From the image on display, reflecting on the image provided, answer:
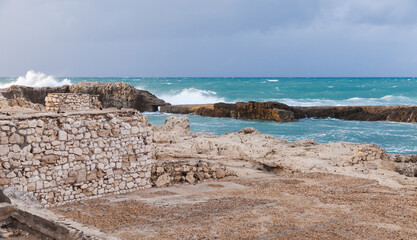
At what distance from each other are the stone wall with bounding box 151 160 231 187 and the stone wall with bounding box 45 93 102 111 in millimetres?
4561

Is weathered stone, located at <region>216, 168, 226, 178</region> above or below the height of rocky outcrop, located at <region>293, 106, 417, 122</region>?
above

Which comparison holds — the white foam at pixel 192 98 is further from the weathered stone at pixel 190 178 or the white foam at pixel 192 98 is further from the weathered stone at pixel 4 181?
the weathered stone at pixel 4 181

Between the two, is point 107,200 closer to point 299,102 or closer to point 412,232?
point 412,232


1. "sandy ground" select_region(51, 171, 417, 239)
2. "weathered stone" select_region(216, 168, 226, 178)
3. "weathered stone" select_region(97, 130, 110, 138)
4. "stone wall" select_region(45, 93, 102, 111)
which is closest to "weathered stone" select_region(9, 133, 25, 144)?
"sandy ground" select_region(51, 171, 417, 239)

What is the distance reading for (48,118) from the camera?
31.6ft

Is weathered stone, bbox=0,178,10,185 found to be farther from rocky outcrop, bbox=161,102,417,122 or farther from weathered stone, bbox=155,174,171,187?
rocky outcrop, bbox=161,102,417,122

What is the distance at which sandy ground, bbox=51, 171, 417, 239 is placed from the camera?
7484 mm

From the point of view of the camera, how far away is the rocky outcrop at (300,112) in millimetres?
40875

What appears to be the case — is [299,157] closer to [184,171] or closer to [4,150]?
[184,171]

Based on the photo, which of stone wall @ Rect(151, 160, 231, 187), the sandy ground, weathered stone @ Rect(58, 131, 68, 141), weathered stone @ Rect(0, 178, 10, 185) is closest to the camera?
the sandy ground

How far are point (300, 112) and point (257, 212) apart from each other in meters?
38.1

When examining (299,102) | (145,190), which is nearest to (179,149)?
(145,190)

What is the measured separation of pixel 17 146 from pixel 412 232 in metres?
8.05

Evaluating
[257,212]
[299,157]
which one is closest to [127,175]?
[257,212]
